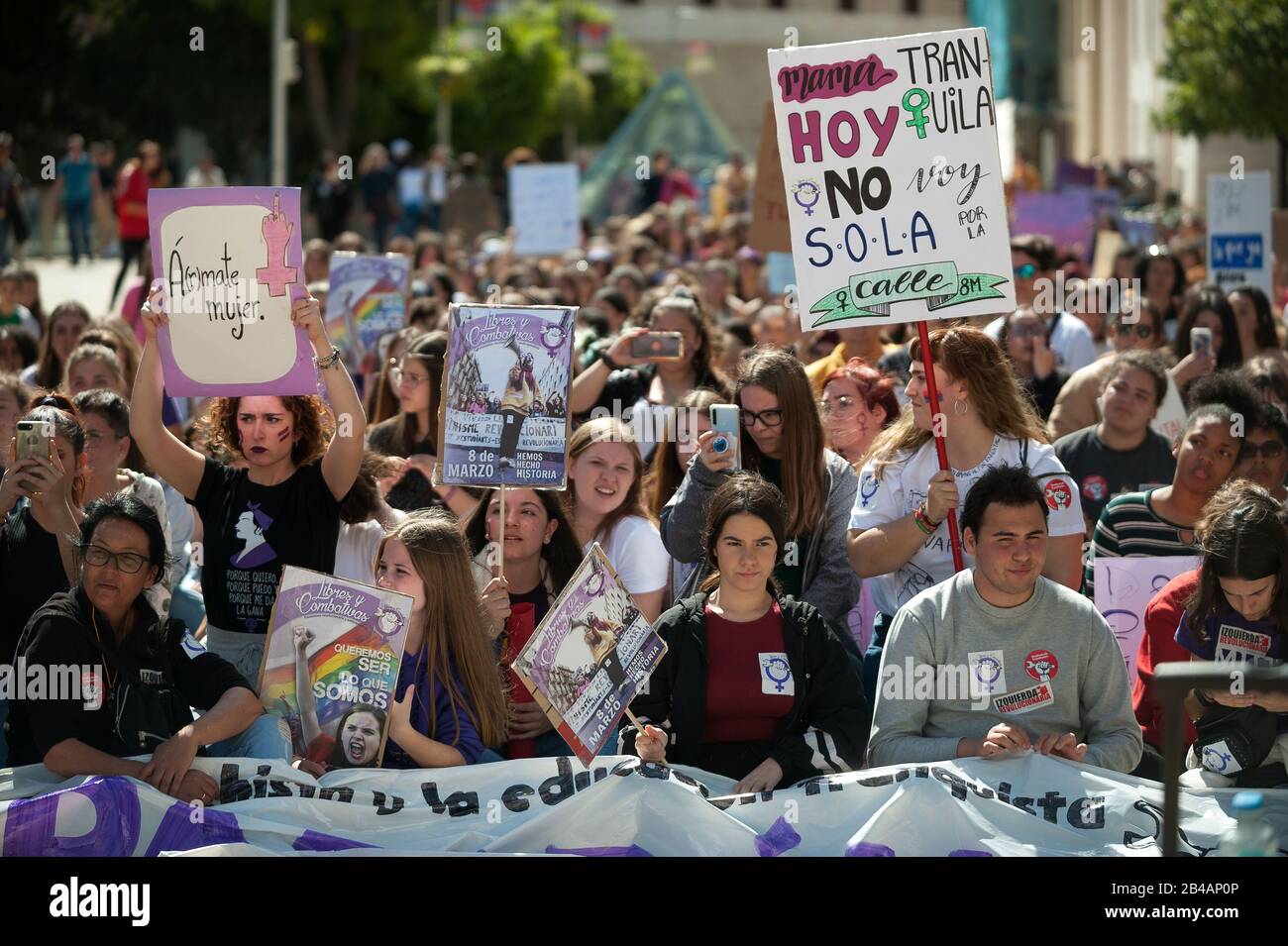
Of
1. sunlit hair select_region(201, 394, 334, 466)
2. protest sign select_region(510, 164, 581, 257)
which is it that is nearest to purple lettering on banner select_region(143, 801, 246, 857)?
sunlit hair select_region(201, 394, 334, 466)

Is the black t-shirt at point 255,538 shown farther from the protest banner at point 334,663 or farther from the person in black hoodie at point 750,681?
the person in black hoodie at point 750,681

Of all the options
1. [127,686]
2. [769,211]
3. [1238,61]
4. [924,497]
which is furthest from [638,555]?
[1238,61]

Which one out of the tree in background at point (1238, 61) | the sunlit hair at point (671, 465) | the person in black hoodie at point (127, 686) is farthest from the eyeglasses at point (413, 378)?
the tree in background at point (1238, 61)

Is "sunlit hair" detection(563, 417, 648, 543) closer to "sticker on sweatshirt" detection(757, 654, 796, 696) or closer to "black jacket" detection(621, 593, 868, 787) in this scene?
"black jacket" detection(621, 593, 868, 787)

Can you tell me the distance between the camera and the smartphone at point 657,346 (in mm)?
8219

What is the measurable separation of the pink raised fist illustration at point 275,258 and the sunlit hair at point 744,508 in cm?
168

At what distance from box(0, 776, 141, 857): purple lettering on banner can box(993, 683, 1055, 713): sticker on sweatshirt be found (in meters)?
2.44

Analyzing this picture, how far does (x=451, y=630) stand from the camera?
545cm

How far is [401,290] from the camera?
35.7 feet

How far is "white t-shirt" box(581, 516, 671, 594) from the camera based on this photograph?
6.38 metres

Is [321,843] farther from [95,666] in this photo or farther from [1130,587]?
[1130,587]

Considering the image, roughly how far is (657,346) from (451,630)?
3.05 m
